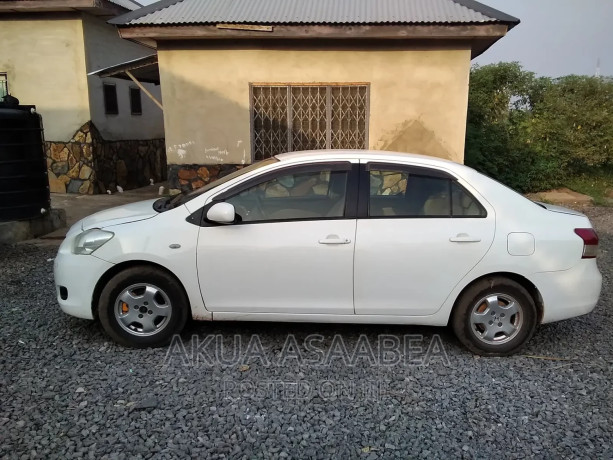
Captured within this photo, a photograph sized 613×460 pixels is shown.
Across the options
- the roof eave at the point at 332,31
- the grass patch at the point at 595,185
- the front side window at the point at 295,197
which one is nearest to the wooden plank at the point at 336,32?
the roof eave at the point at 332,31

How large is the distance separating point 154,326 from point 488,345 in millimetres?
2602

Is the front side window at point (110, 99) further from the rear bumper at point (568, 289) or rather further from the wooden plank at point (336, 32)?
the rear bumper at point (568, 289)

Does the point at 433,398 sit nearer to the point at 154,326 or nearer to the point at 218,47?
the point at 154,326

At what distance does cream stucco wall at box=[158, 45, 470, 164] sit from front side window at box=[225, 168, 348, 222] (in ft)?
16.6

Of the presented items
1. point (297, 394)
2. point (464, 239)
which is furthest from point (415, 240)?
point (297, 394)

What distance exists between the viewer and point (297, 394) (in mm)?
3496

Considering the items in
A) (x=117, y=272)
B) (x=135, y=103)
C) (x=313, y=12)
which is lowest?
(x=117, y=272)

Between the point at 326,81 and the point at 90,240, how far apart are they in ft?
19.0

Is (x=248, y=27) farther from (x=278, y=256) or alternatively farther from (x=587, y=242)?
(x=587, y=242)

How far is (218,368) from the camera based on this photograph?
3.83 metres

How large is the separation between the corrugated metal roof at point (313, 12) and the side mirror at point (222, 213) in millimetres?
5172

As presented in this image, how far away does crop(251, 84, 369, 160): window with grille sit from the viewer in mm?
8938

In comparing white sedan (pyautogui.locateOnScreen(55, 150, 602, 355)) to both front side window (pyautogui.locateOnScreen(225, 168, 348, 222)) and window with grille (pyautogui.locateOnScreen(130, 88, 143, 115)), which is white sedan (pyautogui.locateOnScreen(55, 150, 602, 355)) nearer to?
front side window (pyautogui.locateOnScreen(225, 168, 348, 222))

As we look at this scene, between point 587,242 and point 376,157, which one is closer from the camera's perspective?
point 587,242
